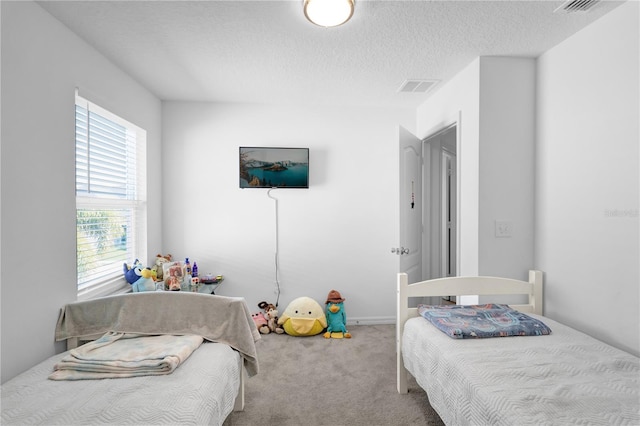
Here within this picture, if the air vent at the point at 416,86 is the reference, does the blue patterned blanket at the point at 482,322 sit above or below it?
below

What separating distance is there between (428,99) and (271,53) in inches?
67.7

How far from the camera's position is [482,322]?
1882mm

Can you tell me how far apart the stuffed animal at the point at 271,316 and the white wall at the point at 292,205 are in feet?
0.40

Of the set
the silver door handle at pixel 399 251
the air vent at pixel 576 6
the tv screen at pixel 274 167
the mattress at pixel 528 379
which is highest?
the air vent at pixel 576 6

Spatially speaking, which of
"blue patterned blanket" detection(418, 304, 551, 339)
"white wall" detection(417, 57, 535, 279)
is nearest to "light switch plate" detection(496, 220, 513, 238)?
"white wall" detection(417, 57, 535, 279)

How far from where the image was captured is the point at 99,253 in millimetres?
2461

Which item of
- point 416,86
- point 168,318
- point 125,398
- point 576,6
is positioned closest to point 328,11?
point 576,6

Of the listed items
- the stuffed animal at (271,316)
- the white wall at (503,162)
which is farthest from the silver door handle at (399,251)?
the stuffed animal at (271,316)

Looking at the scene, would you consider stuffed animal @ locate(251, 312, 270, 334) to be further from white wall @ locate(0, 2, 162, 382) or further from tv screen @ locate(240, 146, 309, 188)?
white wall @ locate(0, 2, 162, 382)

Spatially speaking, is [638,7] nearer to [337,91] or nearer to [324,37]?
[324,37]

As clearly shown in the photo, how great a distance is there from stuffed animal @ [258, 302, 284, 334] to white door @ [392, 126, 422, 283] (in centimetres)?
135

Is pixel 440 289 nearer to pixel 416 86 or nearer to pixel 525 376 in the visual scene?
pixel 525 376

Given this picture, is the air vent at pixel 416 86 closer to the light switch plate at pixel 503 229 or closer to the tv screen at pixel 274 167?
the tv screen at pixel 274 167

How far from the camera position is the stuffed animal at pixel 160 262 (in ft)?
9.82
